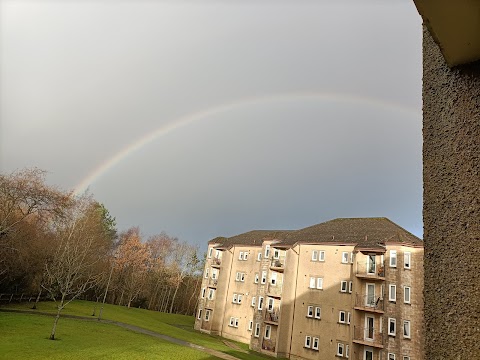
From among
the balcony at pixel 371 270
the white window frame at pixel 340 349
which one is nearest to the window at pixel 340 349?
the white window frame at pixel 340 349

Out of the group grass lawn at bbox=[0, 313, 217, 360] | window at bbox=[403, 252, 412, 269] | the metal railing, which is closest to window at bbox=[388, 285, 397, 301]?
window at bbox=[403, 252, 412, 269]

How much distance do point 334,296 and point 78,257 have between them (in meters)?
24.7

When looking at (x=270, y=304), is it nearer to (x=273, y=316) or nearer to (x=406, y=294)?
(x=273, y=316)

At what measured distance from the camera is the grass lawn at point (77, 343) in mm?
18484

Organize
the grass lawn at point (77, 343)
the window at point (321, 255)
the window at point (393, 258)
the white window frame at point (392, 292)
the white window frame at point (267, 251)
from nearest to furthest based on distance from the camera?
the grass lawn at point (77, 343) < the white window frame at point (392, 292) < the window at point (393, 258) < the window at point (321, 255) < the white window frame at point (267, 251)

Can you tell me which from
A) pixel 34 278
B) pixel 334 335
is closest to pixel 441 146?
pixel 334 335

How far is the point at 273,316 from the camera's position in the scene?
118ft

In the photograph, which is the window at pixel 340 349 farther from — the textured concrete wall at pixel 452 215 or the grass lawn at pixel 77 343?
the textured concrete wall at pixel 452 215

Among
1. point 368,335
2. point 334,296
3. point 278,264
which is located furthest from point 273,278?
point 368,335

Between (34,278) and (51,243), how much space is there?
5.07 meters

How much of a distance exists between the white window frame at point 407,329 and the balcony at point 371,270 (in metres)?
3.88

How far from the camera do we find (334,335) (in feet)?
102

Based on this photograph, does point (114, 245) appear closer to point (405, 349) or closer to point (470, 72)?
point (405, 349)

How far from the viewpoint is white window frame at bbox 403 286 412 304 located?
2833cm
